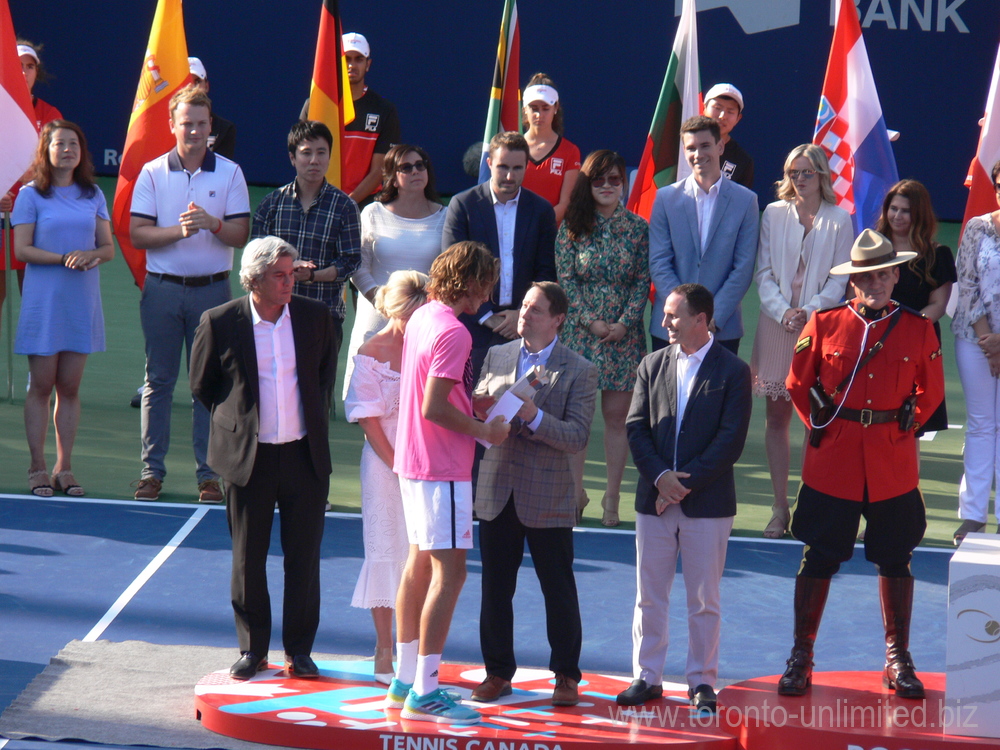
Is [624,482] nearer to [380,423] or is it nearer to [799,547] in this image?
[799,547]

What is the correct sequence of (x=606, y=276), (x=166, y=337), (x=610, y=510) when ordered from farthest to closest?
A: (x=166, y=337) < (x=610, y=510) < (x=606, y=276)

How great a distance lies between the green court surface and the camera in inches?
338

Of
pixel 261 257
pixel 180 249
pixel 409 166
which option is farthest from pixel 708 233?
pixel 180 249

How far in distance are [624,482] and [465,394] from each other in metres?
4.18

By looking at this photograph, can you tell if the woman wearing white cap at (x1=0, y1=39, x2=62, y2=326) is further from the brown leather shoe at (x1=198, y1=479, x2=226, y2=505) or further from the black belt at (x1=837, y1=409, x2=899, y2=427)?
the black belt at (x1=837, y1=409, x2=899, y2=427)

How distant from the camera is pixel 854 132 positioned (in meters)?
8.83

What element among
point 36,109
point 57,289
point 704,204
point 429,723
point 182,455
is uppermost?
point 36,109

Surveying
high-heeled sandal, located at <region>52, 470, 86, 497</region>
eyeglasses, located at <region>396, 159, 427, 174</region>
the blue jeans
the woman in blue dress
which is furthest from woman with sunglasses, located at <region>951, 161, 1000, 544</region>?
high-heeled sandal, located at <region>52, 470, 86, 497</region>

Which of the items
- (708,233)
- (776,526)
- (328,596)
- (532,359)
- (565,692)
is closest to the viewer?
(565,692)

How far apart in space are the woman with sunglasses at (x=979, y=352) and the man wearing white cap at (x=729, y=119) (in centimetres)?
172

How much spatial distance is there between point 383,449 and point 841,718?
2116 mm

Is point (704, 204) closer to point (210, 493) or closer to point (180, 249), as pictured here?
point (180, 249)

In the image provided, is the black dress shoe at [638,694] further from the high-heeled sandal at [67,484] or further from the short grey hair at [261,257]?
the high-heeled sandal at [67,484]

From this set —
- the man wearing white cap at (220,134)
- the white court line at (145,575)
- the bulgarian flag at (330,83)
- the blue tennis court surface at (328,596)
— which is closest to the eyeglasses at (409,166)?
the bulgarian flag at (330,83)
